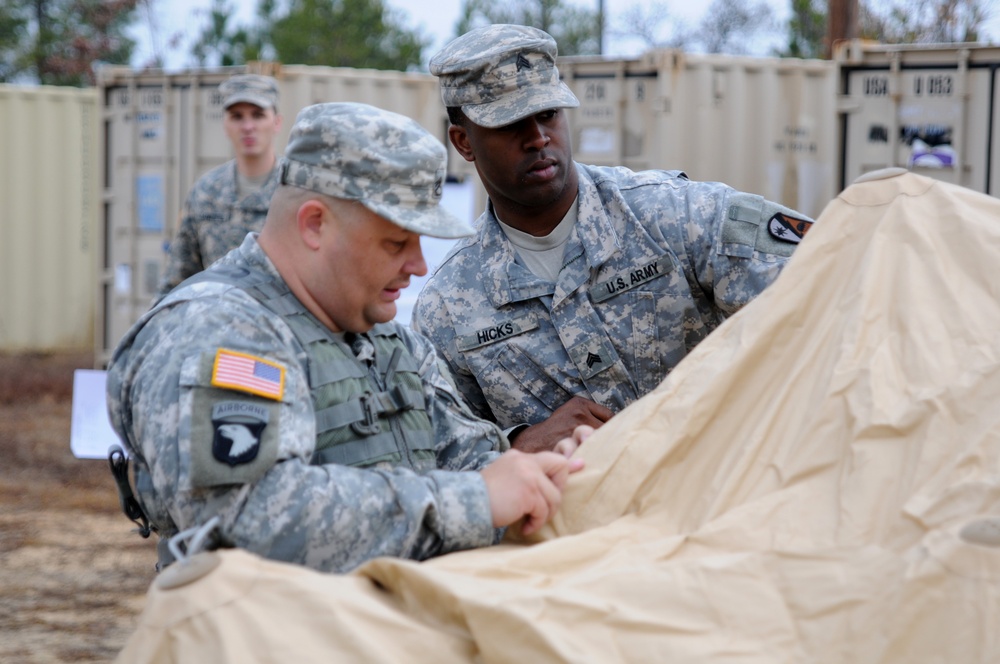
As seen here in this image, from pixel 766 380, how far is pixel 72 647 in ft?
12.2

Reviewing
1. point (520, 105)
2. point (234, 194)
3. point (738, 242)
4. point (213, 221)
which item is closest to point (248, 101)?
point (234, 194)

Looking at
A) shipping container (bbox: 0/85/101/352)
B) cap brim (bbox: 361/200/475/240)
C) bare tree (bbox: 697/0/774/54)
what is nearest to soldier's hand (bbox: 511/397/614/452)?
cap brim (bbox: 361/200/475/240)

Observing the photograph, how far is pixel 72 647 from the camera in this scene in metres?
5.02

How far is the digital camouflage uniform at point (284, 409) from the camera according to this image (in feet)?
6.53

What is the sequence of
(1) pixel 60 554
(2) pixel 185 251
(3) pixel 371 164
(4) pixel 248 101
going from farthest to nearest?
(4) pixel 248 101 < (2) pixel 185 251 < (1) pixel 60 554 < (3) pixel 371 164

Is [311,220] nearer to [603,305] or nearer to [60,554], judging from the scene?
[603,305]

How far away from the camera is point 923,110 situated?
7.54 m

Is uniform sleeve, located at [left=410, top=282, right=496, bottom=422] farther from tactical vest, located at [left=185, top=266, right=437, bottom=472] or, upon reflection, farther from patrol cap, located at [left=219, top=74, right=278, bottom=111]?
patrol cap, located at [left=219, top=74, right=278, bottom=111]

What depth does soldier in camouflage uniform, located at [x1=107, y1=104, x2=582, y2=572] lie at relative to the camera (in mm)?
1996

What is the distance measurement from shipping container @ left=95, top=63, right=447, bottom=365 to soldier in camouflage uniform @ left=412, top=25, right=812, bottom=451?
20.4ft

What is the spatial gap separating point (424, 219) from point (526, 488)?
0.50m

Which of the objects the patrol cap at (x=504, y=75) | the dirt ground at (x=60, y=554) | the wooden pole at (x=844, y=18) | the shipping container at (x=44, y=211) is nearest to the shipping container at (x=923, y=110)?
the wooden pole at (x=844, y=18)

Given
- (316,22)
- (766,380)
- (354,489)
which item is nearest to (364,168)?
(354,489)

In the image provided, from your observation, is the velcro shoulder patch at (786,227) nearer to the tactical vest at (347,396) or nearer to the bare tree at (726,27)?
the tactical vest at (347,396)
